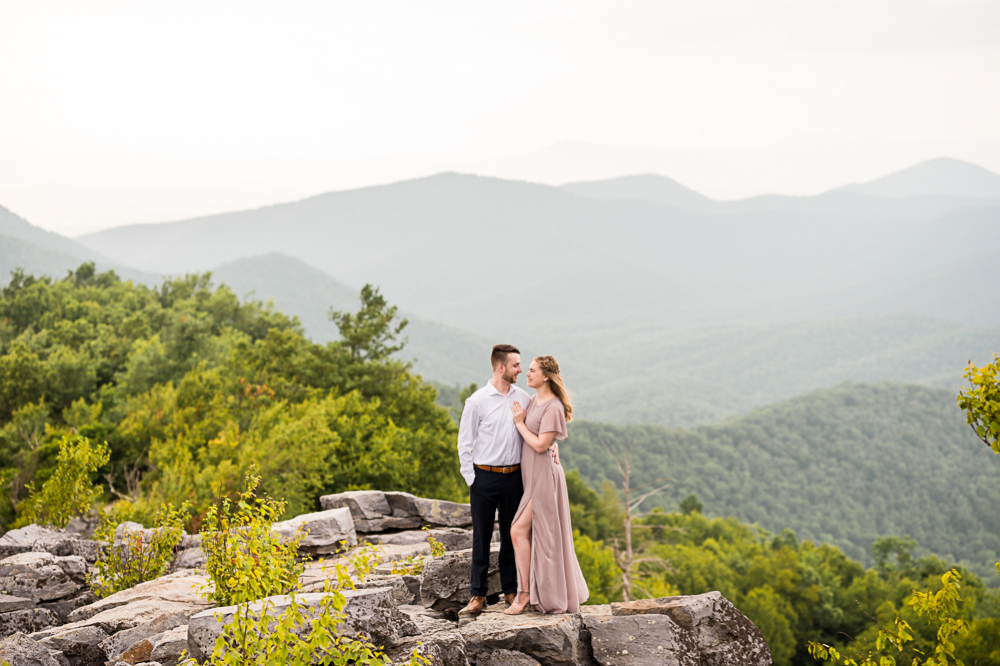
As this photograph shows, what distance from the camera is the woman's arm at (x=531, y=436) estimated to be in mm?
7062

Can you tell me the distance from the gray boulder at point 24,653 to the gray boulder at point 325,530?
11.3 ft

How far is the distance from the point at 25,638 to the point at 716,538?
273 ft

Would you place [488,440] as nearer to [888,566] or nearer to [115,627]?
[115,627]

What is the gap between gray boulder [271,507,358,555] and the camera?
35.6ft

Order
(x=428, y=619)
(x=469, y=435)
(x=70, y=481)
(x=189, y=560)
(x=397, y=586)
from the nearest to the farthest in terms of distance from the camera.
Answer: (x=469, y=435)
(x=428, y=619)
(x=397, y=586)
(x=189, y=560)
(x=70, y=481)

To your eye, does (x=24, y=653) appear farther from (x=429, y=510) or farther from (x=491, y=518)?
(x=429, y=510)

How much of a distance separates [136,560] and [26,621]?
5.52 feet

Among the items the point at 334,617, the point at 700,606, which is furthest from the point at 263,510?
the point at 700,606

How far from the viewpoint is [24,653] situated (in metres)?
7.08

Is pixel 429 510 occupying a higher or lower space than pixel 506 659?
lower

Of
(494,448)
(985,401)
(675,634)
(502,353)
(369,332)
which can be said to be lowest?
(675,634)

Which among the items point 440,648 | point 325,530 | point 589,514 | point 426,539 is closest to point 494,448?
point 440,648

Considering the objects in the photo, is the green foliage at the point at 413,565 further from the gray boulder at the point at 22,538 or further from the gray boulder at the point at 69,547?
the gray boulder at the point at 22,538

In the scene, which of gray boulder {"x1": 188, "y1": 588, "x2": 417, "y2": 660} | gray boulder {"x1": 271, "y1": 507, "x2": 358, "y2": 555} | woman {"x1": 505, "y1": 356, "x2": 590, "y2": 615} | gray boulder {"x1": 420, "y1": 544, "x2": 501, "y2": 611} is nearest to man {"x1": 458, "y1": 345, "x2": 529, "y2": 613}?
woman {"x1": 505, "y1": 356, "x2": 590, "y2": 615}
